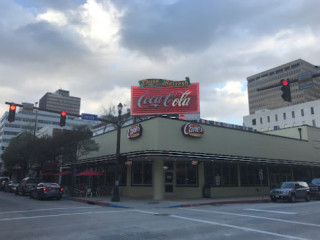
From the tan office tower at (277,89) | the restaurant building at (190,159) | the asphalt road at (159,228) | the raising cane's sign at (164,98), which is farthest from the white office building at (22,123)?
the asphalt road at (159,228)

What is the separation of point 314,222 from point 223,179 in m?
16.4

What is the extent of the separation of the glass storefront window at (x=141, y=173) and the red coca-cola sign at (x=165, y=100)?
7353mm

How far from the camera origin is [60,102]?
174m

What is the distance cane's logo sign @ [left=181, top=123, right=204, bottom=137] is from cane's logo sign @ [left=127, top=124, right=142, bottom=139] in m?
3.67

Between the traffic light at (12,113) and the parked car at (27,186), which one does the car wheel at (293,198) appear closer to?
the traffic light at (12,113)

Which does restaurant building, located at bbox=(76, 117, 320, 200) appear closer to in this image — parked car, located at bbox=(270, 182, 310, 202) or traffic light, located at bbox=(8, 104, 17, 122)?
parked car, located at bbox=(270, 182, 310, 202)

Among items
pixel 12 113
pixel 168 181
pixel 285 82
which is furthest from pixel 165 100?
pixel 285 82

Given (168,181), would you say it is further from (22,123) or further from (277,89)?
(277,89)

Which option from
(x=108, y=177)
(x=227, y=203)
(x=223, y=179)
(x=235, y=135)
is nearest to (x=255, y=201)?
(x=227, y=203)

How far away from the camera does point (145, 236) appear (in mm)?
8906

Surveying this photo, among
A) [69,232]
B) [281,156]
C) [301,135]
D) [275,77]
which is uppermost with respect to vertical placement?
[275,77]

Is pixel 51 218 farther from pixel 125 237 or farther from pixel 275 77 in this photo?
pixel 275 77

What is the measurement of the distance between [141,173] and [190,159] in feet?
16.2

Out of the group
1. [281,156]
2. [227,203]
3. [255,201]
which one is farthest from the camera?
[281,156]
